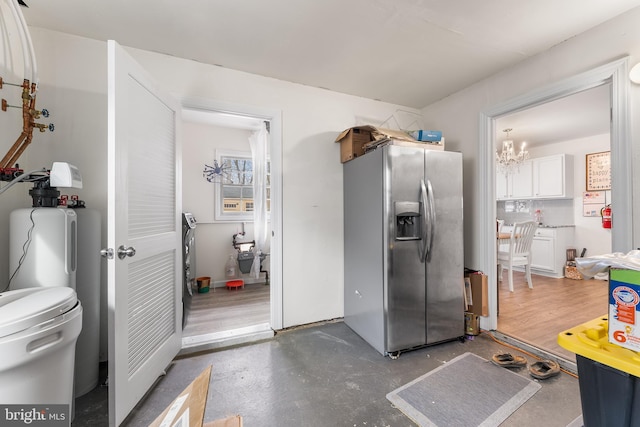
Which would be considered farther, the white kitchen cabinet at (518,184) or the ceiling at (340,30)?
the white kitchen cabinet at (518,184)

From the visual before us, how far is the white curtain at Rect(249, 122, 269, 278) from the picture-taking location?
12.1 ft

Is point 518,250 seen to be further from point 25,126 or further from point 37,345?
point 25,126

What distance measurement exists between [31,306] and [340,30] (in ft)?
7.38

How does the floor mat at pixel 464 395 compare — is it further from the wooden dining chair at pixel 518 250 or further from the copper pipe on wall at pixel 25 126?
the copper pipe on wall at pixel 25 126

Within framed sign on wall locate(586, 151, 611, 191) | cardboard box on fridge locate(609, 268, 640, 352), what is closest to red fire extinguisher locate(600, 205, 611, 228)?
framed sign on wall locate(586, 151, 611, 191)

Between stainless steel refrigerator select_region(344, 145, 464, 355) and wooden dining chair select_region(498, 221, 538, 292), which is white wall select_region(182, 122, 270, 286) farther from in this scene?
wooden dining chair select_region(498, 221, 538, 292)

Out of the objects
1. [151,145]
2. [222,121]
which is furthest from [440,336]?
[222,121]

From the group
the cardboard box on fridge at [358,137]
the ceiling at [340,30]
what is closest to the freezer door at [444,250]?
the cardboard box on fridge at [358,137]

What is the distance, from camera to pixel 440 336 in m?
2.18

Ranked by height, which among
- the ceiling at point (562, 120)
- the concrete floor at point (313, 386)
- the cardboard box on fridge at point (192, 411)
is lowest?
the concrete floor at point (313, 386)

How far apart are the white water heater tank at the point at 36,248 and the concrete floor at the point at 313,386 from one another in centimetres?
82

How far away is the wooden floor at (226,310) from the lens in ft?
8.20

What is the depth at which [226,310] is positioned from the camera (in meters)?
2.92

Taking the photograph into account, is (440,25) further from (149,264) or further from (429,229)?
(149,264)
